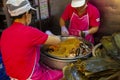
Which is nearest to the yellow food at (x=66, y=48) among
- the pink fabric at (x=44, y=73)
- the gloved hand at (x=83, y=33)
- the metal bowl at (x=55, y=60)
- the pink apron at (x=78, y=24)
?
the metal bowl at (x=55, y=60)

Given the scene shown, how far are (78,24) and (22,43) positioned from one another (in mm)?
1006

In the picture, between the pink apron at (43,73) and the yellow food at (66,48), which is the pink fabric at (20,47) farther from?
the yellow food at (66,48)

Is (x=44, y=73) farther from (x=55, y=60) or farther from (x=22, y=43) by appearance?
(x=22, y=43)

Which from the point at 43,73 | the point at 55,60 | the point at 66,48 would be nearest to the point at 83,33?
the point at 66,48

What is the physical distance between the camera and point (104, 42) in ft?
6.91

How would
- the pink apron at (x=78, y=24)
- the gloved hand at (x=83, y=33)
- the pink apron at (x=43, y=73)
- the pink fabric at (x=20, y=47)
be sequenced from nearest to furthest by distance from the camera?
the pink fabric at (x=20, y=47), the pink apron at (x=43, y=73), the gloved hand at (x=83, y=33), the pink apron at (x=78, y=24)

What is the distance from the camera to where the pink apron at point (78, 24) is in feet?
8.73

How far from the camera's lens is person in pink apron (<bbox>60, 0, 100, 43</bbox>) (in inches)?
102

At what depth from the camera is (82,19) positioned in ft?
8.75

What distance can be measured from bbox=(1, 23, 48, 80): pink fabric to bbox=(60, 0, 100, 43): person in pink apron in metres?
0.79

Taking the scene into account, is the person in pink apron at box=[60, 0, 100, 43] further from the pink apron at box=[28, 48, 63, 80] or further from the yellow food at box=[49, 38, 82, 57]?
the pink apron at box=[28, 48, 63, 80]

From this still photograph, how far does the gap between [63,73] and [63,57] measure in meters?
0.15

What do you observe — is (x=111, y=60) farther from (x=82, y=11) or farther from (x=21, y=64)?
(x=82, y=11)

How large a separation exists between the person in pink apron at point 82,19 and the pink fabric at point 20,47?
0.79 meters
